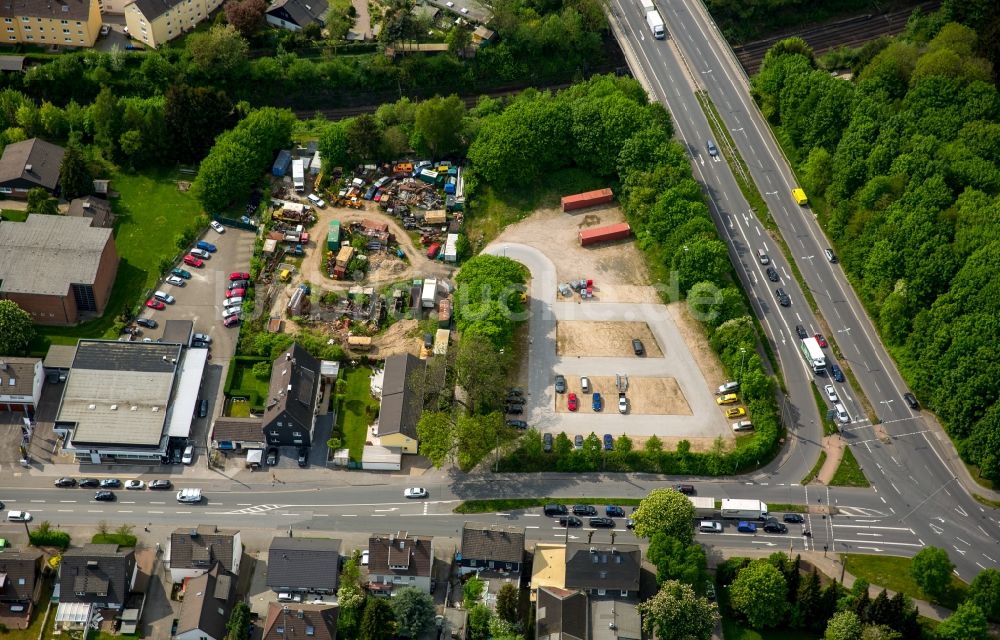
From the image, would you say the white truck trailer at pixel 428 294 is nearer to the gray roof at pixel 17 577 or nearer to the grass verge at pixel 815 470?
the grass verge at pixel 815 470

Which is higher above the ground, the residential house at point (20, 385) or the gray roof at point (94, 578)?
the residential house at point (20, 385)

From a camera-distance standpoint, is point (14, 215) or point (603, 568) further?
point (14, 215)

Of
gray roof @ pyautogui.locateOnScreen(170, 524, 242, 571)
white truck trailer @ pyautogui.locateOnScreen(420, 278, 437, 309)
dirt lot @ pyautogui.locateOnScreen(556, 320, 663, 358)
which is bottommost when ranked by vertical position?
gray roof @ pyautogui.locateOnScreen(170, 524, 242, 571)

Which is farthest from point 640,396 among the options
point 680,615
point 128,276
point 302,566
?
point 128,276

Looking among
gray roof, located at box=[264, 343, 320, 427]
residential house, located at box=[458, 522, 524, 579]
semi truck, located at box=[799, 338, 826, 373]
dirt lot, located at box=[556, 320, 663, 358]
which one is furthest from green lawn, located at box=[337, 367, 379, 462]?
semi truck, located at box=[799, 338, 826, 373]

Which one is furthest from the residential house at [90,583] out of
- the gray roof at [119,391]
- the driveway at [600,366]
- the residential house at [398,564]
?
the driveway at [600,366]

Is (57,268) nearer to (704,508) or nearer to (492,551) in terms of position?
(492,551)

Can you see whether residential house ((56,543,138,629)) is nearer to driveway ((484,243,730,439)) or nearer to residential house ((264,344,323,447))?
residential house ((264,344,323,447))

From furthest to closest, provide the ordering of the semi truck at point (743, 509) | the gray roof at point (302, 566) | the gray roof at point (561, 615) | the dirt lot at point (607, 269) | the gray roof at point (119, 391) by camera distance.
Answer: the dirt lot at point (607, 269) < the gray roof at point (119, 391) < the semi truck at point (743, 509) < the gray roof at point (302, 566) < the gray roof at point (561, 615)
